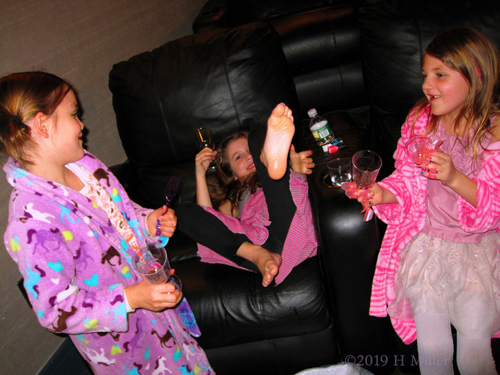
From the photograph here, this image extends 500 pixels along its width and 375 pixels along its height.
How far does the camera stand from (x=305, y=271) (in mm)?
1423

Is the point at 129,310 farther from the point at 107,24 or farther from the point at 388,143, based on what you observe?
the point at 107,24

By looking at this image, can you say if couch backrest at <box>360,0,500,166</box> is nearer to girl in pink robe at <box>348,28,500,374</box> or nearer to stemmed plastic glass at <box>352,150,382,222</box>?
girl in pink robe at <box>348,28,500,374</box>

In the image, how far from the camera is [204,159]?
174 centimetres

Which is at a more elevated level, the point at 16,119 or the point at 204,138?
A: the point at 16,119

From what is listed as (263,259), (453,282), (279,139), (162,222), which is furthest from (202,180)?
(453,282)

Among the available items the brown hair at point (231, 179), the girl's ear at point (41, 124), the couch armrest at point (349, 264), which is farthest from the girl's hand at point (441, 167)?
the girl's ear at point (41, 124)

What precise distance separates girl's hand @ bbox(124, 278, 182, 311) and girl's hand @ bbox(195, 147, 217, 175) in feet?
2.70

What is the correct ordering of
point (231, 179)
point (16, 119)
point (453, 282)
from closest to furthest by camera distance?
point (16, 119), point (453, 282), point (231, 179)

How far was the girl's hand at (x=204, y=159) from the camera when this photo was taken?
1.74 metres

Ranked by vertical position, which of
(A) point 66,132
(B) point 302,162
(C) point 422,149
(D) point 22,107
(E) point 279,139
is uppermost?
(D) point 22,107

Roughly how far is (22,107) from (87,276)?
515 mm

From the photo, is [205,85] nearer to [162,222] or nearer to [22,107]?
[162,222]

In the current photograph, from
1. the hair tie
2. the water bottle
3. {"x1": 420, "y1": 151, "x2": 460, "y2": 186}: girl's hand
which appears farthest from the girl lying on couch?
the hair tie

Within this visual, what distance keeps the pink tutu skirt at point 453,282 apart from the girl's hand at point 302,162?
49 centimetres
